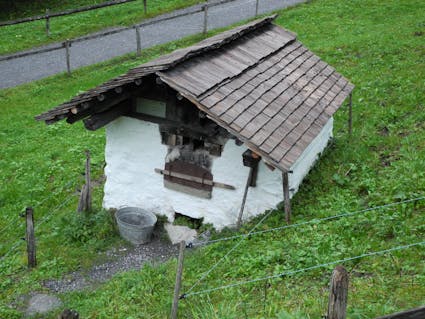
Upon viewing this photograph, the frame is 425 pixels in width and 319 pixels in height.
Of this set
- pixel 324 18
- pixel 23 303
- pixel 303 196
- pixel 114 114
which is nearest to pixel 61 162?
pixel 114 114

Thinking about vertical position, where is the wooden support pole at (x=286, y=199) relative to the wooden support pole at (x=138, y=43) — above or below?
above

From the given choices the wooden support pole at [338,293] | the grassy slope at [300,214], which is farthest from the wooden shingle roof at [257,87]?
the wooden support pole at [338,293]

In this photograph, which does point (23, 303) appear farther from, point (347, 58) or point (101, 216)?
point (347, 58)

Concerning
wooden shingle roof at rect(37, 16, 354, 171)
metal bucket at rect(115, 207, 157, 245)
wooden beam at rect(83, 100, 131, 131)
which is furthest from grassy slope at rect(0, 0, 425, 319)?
wooden beam at rect(83, 100, 131, 131)

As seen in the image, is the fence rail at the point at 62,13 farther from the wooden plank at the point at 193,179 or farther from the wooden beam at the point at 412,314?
the wooden beam at the point at 412,314

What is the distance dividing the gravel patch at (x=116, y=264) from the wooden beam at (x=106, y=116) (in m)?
2.22

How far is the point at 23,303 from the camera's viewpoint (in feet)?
27.3

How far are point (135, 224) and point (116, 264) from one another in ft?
3.88

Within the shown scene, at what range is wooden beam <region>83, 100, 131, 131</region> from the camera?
9.27 meters

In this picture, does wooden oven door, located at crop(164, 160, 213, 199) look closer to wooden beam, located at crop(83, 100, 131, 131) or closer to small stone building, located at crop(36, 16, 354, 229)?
small stone building, located at crop(36, 16, 354, 229)

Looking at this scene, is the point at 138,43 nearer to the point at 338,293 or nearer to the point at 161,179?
the point at 161,179

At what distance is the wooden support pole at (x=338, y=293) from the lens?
4527 millimetres

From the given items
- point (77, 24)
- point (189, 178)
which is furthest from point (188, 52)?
point (77, 24)

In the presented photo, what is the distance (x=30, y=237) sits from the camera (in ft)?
30.0
